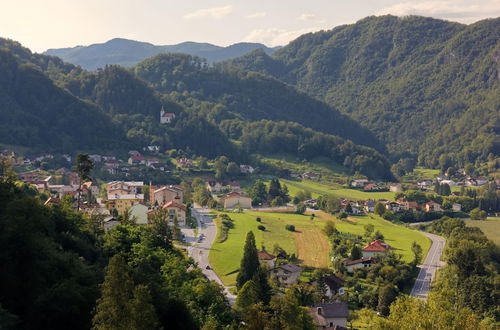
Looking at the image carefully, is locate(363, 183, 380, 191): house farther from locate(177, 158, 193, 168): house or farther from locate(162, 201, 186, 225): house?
locate(162, 201, 186, 225): house

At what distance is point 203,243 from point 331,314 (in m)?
19.1

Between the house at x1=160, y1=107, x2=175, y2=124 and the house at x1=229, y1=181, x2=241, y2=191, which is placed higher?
the house at x1=160, y1=107, x2=175, y2=124

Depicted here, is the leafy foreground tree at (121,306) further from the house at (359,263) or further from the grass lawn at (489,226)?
the grass lawn at (489,226)

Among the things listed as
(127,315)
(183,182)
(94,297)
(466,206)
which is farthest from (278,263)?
(466,206)

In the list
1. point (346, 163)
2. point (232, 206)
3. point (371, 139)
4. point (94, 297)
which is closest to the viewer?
point (94, 297)

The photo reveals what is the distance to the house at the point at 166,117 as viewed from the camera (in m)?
116

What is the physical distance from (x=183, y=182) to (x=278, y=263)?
3897 centimetres

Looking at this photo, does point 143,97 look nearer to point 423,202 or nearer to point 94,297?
point 423,202

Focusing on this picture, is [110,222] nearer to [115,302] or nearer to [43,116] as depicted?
[115,302]

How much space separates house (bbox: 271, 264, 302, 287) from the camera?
134ft

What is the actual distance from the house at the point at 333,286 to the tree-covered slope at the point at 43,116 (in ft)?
201

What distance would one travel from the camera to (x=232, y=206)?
7300 cm

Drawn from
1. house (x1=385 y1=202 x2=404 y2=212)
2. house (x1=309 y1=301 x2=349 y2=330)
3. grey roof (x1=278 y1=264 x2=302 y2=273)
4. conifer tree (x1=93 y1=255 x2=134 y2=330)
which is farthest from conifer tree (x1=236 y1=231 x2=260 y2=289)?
house (x1=385 y1=202 x2=404 y2=212)

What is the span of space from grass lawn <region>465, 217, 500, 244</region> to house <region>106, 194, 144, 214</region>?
3526 centimetres
